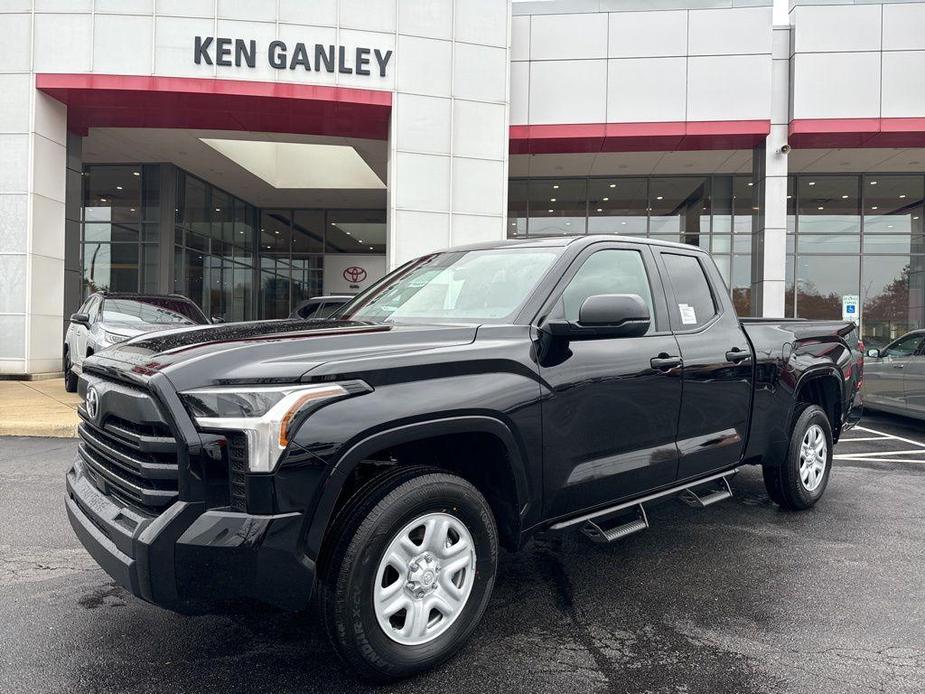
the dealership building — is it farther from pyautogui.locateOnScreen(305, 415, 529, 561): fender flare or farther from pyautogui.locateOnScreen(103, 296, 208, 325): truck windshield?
pyautogui.locateOnScreen(305, 415, 529, 561): fender flare

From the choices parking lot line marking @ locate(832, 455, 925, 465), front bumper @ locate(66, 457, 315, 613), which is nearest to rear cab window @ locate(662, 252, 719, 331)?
front bumper @ locate(66, 457, 315, 613)

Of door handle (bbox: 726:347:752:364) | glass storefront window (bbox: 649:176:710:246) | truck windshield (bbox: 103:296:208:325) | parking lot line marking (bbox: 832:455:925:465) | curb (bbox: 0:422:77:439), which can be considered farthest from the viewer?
glass storefront window (bbox: 649:176:710:246)

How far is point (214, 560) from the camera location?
7.38 feet

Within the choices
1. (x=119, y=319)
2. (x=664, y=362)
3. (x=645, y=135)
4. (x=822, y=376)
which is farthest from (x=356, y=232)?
(x=664, y=362)

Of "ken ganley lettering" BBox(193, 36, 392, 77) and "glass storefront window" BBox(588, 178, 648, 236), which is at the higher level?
"ken ganley lettering" BBox(193, 36, 392, 77)

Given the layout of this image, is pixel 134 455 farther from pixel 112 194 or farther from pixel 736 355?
pixel 112 194

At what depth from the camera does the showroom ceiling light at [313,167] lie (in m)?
20.6

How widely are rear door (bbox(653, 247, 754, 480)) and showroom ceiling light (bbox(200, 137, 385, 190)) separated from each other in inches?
684

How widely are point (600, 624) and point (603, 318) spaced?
145 centimetres

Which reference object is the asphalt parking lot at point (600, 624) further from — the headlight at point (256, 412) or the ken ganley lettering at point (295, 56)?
the ken ganley lettering at point (295, 56)

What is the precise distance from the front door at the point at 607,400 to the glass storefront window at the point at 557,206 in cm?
1673

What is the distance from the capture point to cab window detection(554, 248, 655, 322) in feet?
11.2

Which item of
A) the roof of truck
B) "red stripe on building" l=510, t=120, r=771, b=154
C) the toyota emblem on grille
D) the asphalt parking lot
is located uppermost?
"red stripe on building" l=510, t=120, r=771, b=154

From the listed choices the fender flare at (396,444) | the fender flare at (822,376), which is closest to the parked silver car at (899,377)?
the fender flare at (822,376)
